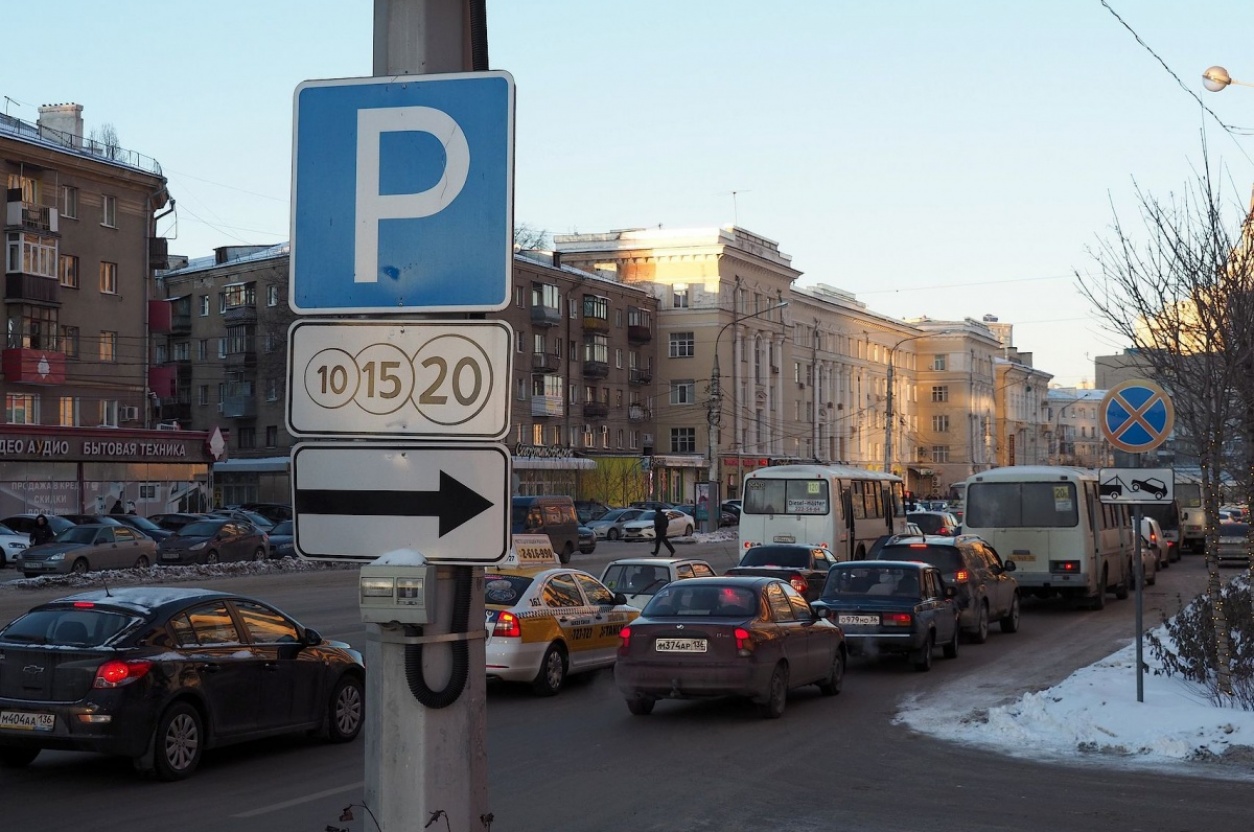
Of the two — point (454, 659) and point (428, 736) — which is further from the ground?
point (454, 659)

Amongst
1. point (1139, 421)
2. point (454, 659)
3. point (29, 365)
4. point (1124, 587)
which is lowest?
point (1124, 587)

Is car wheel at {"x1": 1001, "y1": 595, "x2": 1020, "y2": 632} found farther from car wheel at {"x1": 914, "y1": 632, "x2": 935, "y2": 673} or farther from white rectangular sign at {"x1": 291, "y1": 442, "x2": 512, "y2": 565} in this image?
white rectangular sign at {"x1": 291, "y1": 442, "x2": 512, "y2": 565}

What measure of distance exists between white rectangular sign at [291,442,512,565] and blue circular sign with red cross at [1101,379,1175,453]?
38.9ft

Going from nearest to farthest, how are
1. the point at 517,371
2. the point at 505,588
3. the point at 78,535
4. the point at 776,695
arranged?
1. the point at 776,695
2. the point at 505,588
3. the point at 78,535
4. the point at 517,371

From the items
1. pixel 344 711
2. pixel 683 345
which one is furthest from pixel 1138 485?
pixel 683 345

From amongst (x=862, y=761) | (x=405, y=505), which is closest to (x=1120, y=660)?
(x=862, y=761)

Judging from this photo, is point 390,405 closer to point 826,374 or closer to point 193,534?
point 193,534

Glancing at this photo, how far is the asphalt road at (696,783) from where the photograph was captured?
10148 mm

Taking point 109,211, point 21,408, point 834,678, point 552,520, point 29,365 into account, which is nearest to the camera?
point 834,678

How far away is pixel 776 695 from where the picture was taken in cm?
1541

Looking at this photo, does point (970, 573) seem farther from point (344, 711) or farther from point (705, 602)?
point (344, 711)

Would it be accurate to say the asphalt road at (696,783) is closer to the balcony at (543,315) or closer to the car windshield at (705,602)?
the car windshield at (705,602)

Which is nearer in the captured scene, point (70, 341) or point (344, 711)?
point (344, 711)

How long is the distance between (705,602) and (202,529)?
104 feet
